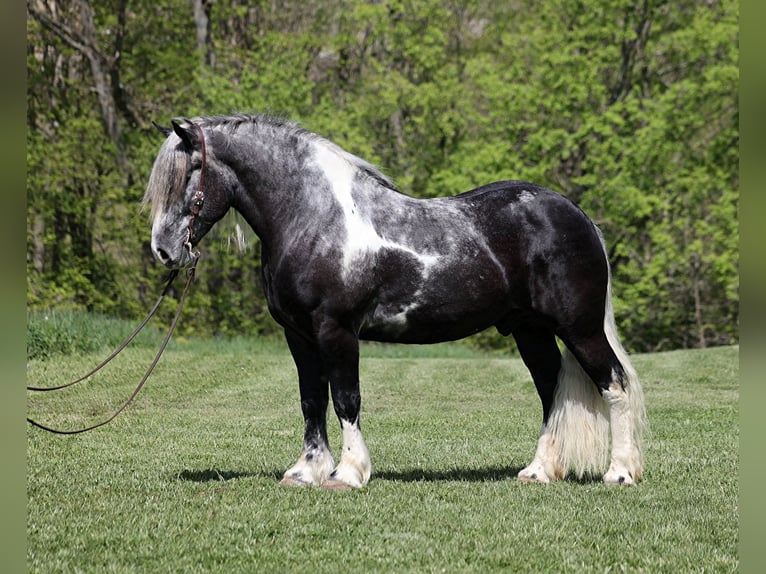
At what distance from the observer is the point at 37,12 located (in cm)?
2072

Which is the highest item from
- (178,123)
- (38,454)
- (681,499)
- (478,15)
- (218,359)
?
(478,15)

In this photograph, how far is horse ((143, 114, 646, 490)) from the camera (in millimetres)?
5648

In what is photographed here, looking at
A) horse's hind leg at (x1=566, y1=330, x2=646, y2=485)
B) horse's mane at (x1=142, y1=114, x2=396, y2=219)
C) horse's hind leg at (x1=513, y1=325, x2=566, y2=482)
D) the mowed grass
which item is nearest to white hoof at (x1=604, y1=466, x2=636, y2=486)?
horse's hind leg at (x1=566, y1=330, x2=646, y2=485)

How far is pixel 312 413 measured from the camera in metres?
5.98

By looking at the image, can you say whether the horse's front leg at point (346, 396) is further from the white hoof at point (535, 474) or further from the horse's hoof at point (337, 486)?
the white hoof at point (535, 474)

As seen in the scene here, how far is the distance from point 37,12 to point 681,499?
63.8 feet

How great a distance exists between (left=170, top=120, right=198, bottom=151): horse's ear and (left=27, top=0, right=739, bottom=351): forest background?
1393 centimetres

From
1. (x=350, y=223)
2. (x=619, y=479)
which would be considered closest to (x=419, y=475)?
(x=619, y=479)

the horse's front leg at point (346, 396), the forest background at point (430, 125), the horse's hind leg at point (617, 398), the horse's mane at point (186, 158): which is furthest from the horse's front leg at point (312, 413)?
the forest background at point (430, 125)

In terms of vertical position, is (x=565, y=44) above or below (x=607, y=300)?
above

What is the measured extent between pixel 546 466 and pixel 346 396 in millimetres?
1492
